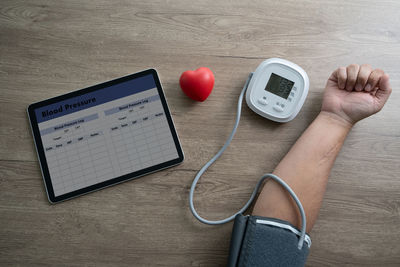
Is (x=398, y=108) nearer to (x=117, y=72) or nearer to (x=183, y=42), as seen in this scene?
(x=183, y=42)

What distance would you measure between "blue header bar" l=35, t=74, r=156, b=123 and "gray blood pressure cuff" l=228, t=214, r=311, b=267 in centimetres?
40

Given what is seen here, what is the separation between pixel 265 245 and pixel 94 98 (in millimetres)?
513

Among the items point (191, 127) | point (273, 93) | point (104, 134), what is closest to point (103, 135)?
point (104, 134)

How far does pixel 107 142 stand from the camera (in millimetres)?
670

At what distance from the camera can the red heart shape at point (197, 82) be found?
0.64 m

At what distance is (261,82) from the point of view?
2.20ft

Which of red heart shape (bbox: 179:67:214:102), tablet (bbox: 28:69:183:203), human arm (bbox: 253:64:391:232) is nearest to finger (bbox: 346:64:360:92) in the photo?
human arm (bbox: 253:64:391:232)

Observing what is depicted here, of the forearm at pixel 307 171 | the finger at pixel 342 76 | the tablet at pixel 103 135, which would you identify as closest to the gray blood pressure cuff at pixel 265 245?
the forearm at pixel 307 171

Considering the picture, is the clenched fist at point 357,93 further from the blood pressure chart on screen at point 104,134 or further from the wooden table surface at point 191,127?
the blood pressure chart on screen at point 104,134

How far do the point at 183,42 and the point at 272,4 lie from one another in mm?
248

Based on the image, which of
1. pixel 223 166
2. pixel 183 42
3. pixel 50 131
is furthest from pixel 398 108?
pixel 50 131

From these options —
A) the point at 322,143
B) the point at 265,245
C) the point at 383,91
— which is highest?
the point at 383,91

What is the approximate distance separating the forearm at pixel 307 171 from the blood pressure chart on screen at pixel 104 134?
24cm

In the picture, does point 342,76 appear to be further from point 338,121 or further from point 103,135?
point 103,135
